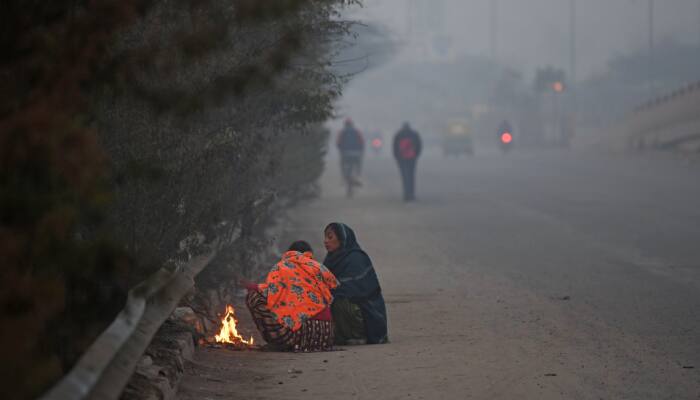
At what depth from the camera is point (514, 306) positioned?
12.9 meters

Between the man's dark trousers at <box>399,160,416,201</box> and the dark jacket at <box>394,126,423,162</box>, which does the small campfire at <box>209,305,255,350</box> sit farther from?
the man's dark trousers at <box>399,160,416,201</box>

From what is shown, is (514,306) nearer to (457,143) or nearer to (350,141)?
(350,141)

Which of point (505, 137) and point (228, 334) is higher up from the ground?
point (505, 137)

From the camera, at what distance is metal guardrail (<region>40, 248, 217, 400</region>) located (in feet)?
17.6

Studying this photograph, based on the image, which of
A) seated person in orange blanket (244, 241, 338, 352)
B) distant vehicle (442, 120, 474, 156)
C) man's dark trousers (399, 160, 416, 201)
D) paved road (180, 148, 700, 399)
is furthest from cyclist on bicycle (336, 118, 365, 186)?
distant vehicle (442, 120, 474, 156)

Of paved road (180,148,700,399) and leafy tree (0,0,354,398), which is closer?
leafy tree (0,0,354,398)

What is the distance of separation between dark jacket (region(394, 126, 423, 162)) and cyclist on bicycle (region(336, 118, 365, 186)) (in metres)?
2.69

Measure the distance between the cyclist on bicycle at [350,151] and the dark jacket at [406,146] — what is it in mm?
2689

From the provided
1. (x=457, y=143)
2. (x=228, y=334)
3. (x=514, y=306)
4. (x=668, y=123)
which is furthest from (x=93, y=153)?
(x=457, y=143)

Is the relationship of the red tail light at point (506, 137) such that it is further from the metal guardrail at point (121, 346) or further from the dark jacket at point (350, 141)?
the metal guardrail at point (121, 346)

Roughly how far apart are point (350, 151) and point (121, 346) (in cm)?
2655

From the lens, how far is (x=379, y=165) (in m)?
54.8

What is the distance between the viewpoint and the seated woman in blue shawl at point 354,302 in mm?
10680

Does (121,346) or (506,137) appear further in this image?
(506,137)
